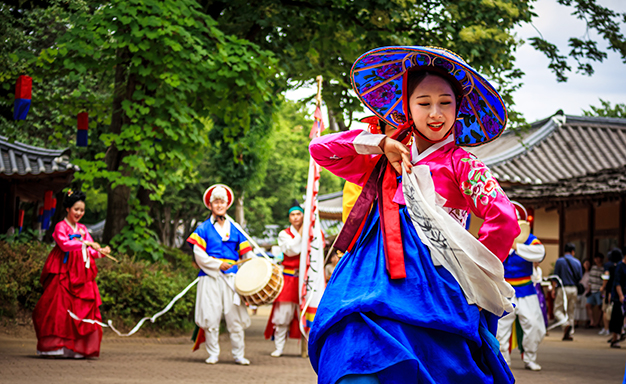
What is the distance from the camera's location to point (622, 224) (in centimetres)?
1888

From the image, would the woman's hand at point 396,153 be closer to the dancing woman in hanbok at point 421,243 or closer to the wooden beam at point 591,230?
the dancing woman in hanbok at point 421,243

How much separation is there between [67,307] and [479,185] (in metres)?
7.34

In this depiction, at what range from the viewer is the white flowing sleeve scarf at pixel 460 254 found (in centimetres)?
288

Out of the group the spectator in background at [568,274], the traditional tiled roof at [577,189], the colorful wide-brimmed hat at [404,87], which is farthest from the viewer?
the traditional tiled roof at [577,189]

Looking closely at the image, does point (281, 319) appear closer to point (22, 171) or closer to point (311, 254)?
point (311, 254)

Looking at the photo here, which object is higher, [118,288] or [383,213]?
[383,213]

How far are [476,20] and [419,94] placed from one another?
10.4 m

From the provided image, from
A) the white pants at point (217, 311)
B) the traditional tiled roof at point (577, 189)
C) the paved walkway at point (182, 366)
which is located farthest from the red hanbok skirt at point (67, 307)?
the traditional tiled roof at point (577, 189)

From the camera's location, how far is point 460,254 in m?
2.88

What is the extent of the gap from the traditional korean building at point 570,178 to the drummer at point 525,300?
803cm

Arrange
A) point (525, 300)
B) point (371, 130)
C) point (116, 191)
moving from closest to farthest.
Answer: point (371, 130) → point (525, 300) → point (116, 191)

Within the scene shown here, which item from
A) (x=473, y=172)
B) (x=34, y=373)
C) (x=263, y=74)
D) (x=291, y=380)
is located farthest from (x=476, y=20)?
(x=473, y=172)

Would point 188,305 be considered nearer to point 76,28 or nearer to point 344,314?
point 76,28

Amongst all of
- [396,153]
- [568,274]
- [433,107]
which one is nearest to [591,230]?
[568,274]
